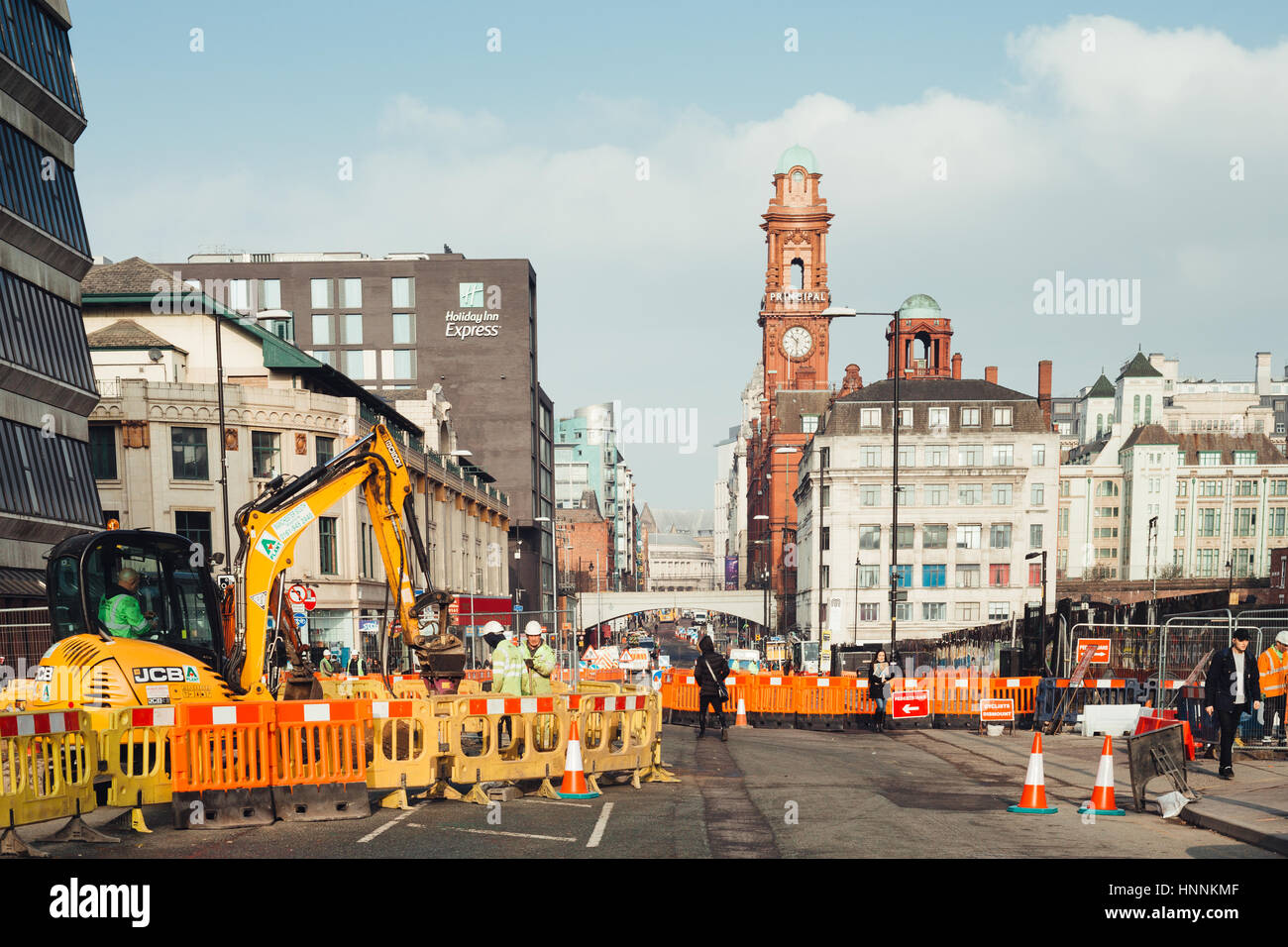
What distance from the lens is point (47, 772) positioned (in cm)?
1143

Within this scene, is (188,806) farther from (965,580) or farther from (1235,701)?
(965,580)

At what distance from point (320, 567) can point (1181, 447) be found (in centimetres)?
10379

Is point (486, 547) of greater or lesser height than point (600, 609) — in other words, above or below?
above

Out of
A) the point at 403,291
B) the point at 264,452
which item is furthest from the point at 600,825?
the point at 403,291

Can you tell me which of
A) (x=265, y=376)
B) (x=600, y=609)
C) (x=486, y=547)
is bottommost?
(x=600, y=609)

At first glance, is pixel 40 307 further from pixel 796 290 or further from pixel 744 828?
pixel 796 290

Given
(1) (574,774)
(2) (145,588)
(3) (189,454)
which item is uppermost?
(3) (189,454)

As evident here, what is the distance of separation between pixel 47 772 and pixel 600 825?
5.38 meters

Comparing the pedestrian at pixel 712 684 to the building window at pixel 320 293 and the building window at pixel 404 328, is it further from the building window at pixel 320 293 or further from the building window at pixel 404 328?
the building window at pixel 320 293

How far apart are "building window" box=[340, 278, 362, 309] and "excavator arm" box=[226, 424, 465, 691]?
83093mm

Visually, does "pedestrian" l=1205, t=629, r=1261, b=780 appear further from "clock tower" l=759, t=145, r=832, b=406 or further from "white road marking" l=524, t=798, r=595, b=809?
"clock tower" l=759, t=145, r=832, b=406

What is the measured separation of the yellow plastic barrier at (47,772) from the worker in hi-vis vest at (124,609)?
2610mm

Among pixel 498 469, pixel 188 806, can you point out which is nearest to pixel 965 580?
pixel 498 469
